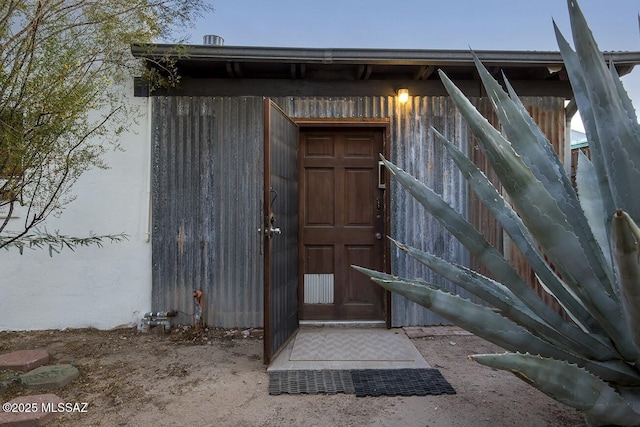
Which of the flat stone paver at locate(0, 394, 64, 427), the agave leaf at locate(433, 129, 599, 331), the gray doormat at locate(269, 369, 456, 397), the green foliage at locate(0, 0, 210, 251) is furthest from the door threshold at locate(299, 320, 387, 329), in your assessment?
the agave leaf at locate(433, 129, 599, 331)

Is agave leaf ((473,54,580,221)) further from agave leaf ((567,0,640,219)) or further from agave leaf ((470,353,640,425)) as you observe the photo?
agave leaf ((470,353,640,425))

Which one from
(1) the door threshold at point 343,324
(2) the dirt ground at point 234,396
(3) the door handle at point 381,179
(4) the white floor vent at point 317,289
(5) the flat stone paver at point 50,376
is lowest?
(2) the dirt ground at point 234,396

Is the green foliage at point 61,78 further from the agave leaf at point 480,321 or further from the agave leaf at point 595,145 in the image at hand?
the agave leaf at point 595,145

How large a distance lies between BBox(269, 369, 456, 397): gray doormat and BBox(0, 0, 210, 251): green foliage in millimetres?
2304

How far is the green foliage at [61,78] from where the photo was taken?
2.75 m

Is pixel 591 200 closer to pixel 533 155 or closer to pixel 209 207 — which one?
pixel 533 155

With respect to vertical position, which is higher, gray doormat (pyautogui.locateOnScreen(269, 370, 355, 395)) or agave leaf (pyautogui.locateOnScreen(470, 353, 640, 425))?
agave leaf (pyautogui.locateOnScreen(470, 353, 640, 425))

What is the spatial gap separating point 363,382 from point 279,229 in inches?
55.0

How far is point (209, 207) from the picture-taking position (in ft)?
14.0

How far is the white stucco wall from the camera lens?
164 inches

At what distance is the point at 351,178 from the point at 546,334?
11.0 ft

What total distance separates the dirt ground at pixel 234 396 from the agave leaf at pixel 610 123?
1.89 meters

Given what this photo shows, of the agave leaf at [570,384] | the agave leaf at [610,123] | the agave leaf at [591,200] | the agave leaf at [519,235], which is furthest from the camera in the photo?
the agave leaf at [591,200]

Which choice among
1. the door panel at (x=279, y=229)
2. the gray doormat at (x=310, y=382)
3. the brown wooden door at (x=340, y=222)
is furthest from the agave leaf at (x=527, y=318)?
the brown wooden door at (x=340, y=222)
